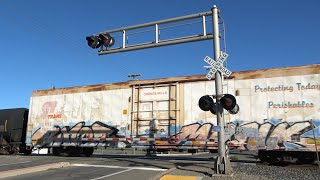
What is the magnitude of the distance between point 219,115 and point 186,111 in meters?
5.17

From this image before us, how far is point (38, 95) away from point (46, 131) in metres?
2.43

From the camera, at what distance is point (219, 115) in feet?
33.0

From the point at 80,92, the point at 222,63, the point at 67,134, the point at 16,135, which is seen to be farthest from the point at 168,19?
the point at 16,135

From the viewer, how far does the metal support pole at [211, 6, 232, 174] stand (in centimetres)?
960

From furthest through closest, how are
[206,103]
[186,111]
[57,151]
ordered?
[57,151]
[186,111]
[206,103]

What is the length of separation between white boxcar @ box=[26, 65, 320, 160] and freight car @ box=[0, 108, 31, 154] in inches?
43.7

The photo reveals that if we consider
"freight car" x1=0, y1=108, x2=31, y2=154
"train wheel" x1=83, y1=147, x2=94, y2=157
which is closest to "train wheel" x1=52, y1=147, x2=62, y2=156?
"train wheel" x1=83, y1=147, x2=94, y2=157

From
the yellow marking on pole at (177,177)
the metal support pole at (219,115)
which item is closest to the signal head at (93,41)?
the metal support pole at (219,115)

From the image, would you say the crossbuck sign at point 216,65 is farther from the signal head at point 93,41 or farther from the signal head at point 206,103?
the signal head at point 93,41

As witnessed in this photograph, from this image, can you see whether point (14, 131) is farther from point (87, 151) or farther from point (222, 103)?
point (222, 103)

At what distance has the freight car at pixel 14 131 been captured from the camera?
20.7 metres

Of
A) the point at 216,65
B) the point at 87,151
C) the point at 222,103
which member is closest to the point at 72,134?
the point at 87,151

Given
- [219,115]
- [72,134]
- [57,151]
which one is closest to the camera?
[219,115]

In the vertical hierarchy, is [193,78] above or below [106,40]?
below
